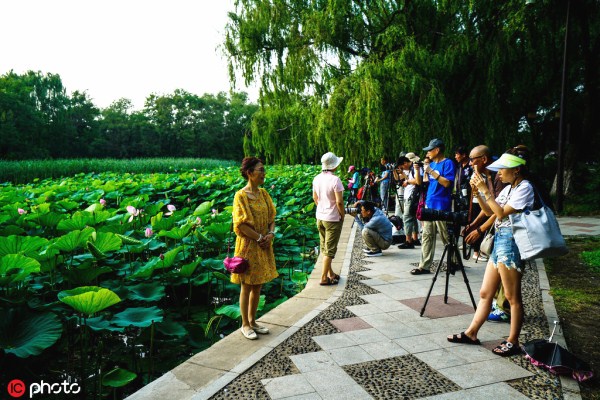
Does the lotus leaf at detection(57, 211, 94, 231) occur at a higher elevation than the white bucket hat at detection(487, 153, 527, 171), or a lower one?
lower

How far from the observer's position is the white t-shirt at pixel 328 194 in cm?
427

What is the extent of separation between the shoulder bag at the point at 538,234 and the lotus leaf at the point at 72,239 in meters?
3.29

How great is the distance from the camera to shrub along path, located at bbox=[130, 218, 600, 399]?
7.66ft

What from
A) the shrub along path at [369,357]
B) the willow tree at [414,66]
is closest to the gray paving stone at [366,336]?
the shrub along path at [369,357]

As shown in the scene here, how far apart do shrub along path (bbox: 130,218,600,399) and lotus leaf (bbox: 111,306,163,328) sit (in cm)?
36

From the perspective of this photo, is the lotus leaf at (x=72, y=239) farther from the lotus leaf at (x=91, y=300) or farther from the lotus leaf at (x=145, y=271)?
the lotus leaf at (x=91, y=300)

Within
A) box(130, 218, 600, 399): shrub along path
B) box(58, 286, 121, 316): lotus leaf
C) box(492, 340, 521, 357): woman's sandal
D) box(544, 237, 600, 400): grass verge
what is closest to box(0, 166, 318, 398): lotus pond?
box(58, 286, 121, 316): lotus leaf

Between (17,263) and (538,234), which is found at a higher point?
(538,234)

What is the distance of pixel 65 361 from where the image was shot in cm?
332

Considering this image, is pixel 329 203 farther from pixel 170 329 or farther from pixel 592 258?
pixel 592 258

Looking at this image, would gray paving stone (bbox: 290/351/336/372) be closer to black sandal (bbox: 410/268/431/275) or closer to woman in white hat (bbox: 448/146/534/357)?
woman in white hat (bbox: 448/146/534/357)

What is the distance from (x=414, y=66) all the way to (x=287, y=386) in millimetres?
7193

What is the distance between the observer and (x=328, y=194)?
4.32 m

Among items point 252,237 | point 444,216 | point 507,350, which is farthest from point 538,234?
point 252,237
